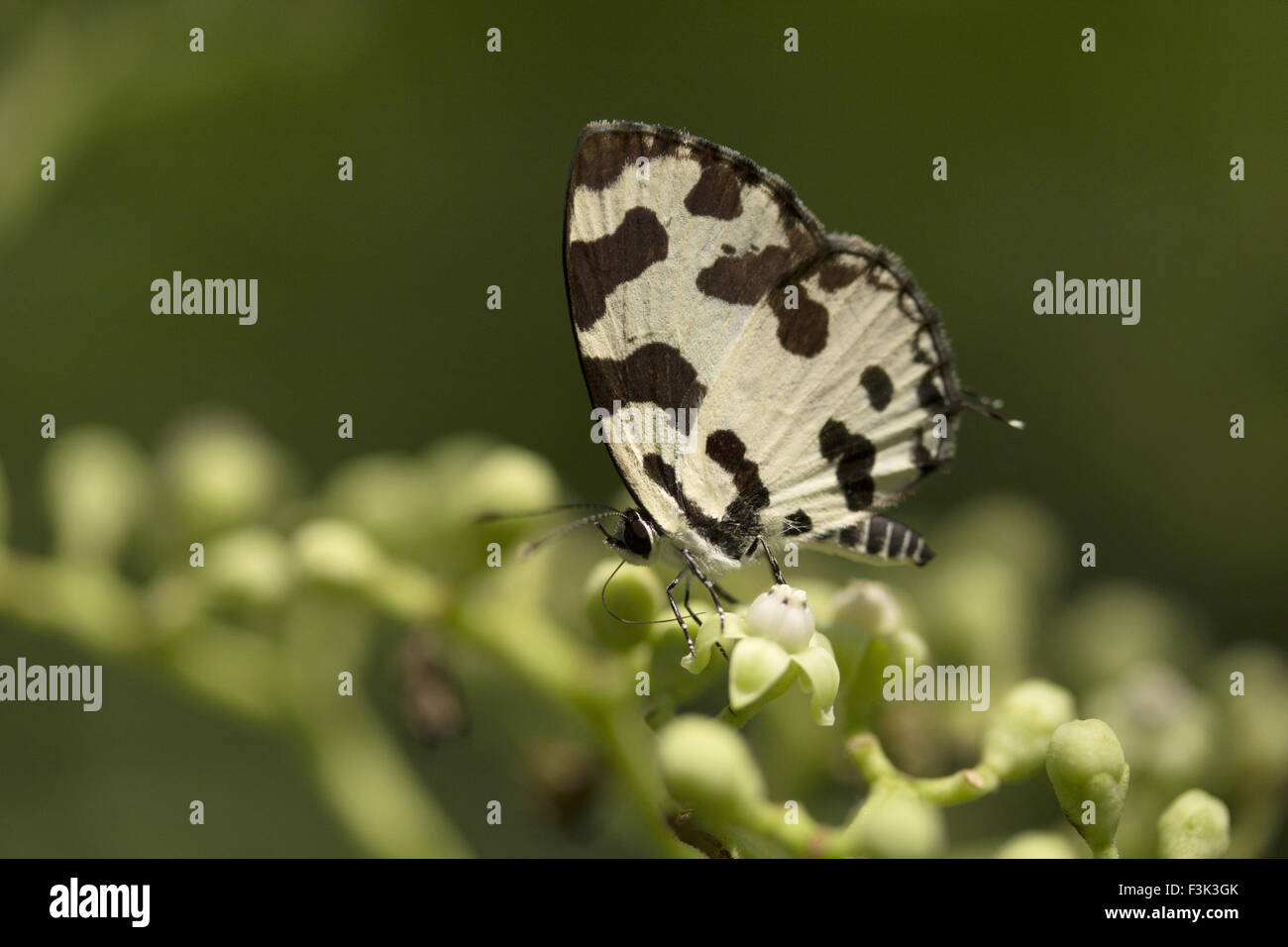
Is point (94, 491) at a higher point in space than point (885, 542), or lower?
higher

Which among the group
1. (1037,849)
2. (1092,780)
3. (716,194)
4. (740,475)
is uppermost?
(716,194)

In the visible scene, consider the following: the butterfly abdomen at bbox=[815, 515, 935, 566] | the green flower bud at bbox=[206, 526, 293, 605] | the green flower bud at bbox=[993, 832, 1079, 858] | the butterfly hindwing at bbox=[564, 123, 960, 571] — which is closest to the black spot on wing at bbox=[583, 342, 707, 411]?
the butterfly hindwing at bbox=[564, 123, 960, 571]

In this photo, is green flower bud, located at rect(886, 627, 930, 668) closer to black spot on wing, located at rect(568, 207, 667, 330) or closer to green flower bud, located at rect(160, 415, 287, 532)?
black spot on wing, located at rect(568, 207, 667, 330)

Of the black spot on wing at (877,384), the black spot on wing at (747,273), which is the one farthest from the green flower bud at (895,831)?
the black spot on wing at (747,273)

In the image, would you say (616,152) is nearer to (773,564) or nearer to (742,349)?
(742,349)

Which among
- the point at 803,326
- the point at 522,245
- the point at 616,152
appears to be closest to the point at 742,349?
the point at 803,326

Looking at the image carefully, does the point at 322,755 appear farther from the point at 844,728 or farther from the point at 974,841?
the point at 974,841
